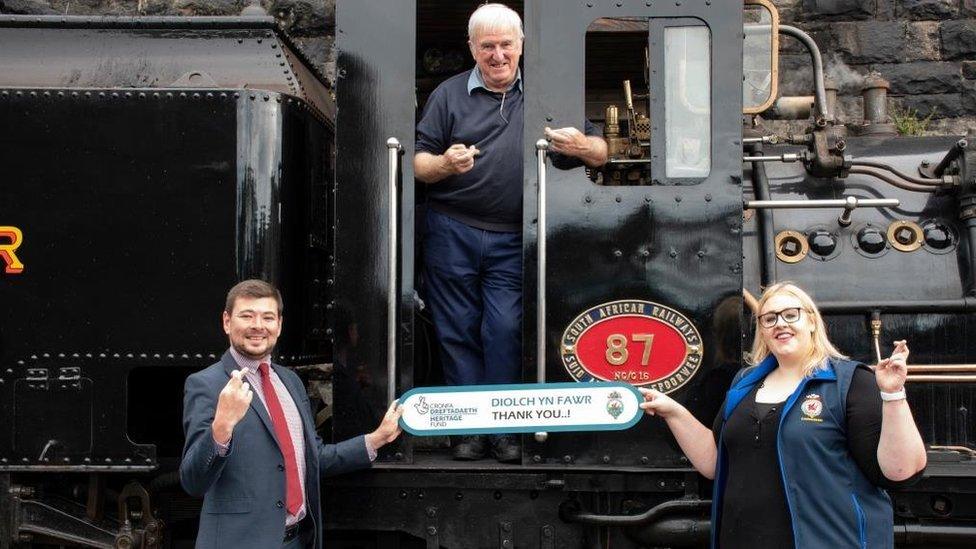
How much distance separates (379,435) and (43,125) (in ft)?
5.17

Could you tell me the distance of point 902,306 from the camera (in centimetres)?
402

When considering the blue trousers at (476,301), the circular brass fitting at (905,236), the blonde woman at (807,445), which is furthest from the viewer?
the circular brass fitting at (905,236)

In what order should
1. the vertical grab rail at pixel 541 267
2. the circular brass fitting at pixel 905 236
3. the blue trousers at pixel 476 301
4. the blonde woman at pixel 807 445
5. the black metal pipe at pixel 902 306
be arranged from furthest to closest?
the circular brass fitting at pixel 905 236 → the black metal pipe at pixel 902 306 → the blue trousers at pixel 476 301 → the vertical grab rail at pixel 541 267 → the blonde woman at pixel 807 445

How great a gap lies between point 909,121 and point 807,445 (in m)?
5.38

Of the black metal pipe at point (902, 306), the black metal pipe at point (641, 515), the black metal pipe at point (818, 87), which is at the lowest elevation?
the black metal pipe at point (641, 515)

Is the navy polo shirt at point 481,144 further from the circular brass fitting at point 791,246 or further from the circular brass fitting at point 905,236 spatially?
the circular brass fitting at point 905,236

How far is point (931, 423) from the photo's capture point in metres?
4.10

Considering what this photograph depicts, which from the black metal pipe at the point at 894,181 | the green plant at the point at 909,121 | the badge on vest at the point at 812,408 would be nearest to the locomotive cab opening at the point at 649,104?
the black metal pipe at the point at 894,181

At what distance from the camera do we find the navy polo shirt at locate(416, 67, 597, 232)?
3.58 m

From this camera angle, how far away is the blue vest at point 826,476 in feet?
9.05

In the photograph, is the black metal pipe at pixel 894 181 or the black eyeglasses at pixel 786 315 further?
the black metal pipe at pixel 894 181

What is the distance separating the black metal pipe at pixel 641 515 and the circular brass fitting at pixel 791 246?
1.21 meters

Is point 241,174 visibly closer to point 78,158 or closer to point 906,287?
point 78,158

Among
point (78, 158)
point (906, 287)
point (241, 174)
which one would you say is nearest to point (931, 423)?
point (906, 287)
